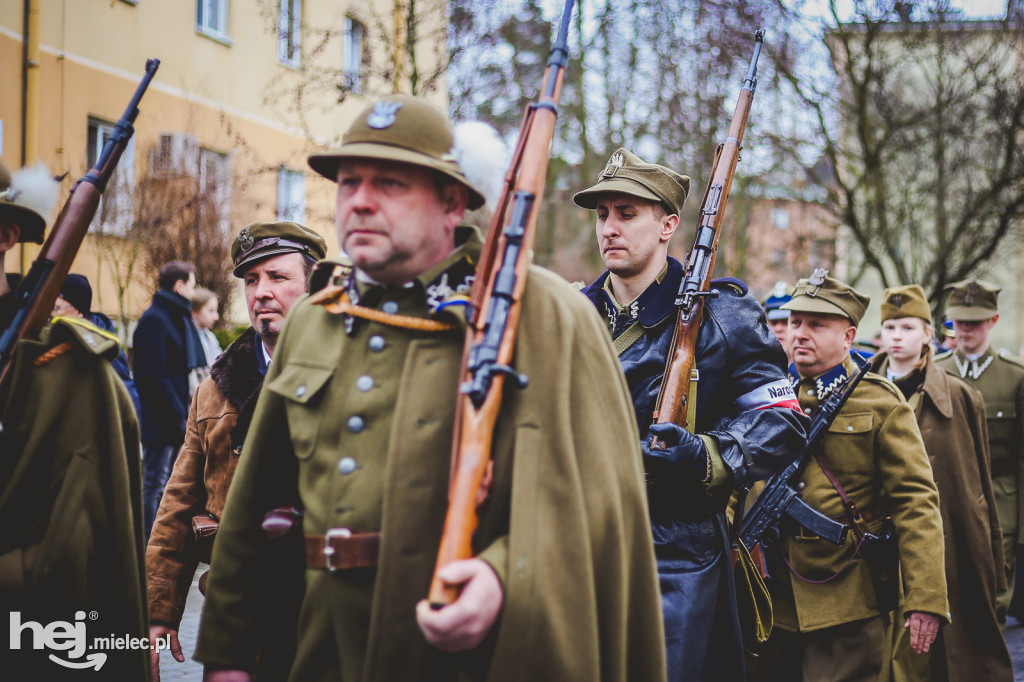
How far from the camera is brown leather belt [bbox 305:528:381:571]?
2424 millimetres

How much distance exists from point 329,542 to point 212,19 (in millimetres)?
13409

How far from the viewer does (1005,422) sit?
27.0 ft

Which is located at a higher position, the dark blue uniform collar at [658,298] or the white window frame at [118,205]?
the white window frame at [118,205]

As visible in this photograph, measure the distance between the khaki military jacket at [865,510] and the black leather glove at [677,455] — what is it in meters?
1.62

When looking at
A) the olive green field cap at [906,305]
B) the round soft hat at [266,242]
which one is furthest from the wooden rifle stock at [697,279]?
the olive green field cap at [906,305]

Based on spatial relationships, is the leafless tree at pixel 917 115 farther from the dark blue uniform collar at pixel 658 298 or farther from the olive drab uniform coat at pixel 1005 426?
the dark blue uniform collar at pixel 658 298

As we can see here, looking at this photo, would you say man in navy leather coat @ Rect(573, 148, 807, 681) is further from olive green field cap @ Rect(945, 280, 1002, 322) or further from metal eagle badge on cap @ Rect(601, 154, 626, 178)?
olive green field cap @ Rect(945, 280, 1002, 322)

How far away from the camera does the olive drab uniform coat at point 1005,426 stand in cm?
809

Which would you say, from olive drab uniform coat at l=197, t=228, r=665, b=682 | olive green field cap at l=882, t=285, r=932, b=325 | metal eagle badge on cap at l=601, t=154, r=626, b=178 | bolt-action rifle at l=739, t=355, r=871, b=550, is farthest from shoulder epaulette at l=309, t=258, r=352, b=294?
olive green field cap at l=882, t=285, r=932, b=325

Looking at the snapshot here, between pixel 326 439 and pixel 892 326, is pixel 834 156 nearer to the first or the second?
pixel 892 326

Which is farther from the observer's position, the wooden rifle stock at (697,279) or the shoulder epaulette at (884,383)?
the shoulder epaulette at (884,383)

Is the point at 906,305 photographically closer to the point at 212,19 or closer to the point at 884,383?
the point at 884,383

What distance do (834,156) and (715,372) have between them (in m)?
12.9

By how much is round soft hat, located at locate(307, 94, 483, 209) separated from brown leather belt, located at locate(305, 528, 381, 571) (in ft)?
2.91
